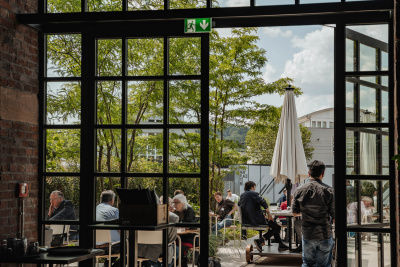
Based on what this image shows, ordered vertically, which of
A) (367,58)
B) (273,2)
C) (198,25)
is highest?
(273,2)

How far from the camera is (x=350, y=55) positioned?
581 centimetres

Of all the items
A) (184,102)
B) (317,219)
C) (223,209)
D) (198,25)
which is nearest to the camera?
Answer: (198,25)

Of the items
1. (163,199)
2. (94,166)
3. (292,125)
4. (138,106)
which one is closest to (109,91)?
(138,106)

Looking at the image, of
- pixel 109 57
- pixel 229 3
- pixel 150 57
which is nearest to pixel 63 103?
pixel 109 57

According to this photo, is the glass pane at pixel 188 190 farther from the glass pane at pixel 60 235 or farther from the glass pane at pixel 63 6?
the glass pane at pixel 63 6

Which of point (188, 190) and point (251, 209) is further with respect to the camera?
point (251, 209)

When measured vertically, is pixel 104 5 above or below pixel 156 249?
above

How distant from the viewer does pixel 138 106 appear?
19.9ft

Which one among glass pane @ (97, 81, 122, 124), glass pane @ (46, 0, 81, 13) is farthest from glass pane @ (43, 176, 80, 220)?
glass pane @ (46, 0, 81, 13)

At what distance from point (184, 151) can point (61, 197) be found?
4.72 ft

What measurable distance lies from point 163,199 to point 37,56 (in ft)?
6.70

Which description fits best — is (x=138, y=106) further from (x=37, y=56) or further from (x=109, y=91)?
(x=37, y=56)

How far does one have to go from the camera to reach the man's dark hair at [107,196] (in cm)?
602

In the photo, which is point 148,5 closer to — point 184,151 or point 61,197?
point 184,151
